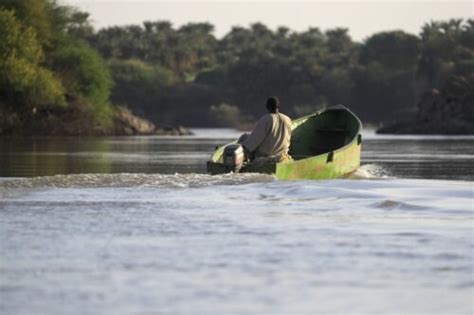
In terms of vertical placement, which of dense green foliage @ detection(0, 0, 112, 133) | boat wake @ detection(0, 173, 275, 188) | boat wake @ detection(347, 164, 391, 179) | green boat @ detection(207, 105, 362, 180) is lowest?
boat wake @ detection(347, 164, 391, 179)

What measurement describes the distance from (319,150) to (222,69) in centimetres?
9846

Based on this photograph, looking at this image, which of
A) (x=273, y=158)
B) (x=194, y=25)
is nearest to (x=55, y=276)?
(x=273, y=158)

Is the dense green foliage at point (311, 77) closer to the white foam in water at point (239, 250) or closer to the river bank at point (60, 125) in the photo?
the river bank at point (60, 125)

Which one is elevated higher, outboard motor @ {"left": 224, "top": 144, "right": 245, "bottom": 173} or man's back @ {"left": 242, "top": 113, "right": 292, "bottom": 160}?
man's back @ {"left": 242, "top": 113, "right": 292, "bottom": 160}

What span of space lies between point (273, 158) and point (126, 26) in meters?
121

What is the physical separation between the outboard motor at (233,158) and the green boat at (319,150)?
0.09 metres

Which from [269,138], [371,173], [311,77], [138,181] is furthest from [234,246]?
[311,77]

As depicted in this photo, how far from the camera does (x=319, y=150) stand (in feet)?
82.2

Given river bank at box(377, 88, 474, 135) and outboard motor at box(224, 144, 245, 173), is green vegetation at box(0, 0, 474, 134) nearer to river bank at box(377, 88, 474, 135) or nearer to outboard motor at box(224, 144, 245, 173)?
river bank at box(377, 88, 474, 135)

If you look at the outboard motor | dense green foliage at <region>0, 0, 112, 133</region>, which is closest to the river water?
the outboard motor

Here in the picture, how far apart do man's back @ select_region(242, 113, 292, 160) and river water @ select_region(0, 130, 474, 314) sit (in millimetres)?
1554

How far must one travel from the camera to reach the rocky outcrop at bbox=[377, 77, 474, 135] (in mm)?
70562

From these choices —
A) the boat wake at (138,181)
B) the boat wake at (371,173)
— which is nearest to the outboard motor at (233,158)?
the boat wake at (138,181)

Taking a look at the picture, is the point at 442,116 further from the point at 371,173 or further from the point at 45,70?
the point at 371,173
